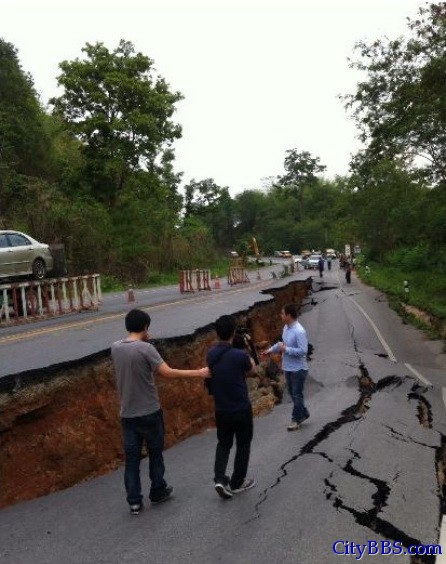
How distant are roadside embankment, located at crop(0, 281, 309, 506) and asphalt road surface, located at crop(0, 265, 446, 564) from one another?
41 cm

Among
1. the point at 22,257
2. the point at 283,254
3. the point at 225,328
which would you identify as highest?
the point at 22,257

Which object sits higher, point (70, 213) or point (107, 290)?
point (70, 213)

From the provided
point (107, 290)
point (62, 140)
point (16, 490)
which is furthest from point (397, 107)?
point (62, 140)

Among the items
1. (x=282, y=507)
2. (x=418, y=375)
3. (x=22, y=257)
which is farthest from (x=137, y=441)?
(x=22, y=257)

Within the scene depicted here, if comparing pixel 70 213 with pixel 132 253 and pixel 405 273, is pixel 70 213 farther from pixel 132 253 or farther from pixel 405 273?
pixel 405 273

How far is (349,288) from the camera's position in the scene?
37.9 metres

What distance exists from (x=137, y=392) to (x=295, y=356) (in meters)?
3.39

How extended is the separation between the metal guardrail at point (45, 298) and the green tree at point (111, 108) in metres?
21.2

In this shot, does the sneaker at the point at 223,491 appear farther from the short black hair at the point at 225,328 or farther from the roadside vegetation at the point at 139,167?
the roadside vegetation at the point at 139,167

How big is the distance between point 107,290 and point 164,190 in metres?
12.3

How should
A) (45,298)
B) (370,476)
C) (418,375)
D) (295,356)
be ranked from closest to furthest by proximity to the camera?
(370,476), (295,356), (418,375), (45,298)

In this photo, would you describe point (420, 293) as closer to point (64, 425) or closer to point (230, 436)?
point (64, 425)

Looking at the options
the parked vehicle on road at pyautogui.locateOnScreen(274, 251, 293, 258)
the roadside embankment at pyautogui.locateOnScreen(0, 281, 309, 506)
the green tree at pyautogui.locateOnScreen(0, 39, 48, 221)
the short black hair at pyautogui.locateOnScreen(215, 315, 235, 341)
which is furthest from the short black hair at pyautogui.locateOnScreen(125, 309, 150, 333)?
the parked vehicle on road at pyautogui.locateOnScreen(274, 251, 293, 258)

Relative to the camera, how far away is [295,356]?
824cm
